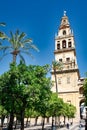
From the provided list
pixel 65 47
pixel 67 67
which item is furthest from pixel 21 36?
pixel 65 47

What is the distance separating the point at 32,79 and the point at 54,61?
42312 mm

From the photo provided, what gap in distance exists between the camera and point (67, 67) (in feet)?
247

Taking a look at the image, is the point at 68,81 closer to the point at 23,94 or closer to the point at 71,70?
the point at 71,70

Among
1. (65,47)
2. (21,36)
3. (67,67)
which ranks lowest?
(21,36)

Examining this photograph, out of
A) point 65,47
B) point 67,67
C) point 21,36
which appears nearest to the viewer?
point 21,36

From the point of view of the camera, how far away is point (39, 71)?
3034cm

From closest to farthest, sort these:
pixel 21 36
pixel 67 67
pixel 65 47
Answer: pixel 21 36 → pixel 67 67 → pixel 65 47

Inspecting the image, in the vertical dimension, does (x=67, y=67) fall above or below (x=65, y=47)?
below

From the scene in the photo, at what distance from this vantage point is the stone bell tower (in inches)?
2928

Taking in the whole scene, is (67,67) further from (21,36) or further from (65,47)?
(21,36)

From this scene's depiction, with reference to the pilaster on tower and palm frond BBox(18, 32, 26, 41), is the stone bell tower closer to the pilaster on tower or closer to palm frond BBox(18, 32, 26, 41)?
the pilaster on tower

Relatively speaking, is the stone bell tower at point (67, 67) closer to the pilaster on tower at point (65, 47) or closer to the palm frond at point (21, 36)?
the pilaster on tower at point (65, 47)

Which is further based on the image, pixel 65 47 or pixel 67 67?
pixel 65 47

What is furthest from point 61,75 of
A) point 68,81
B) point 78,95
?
point 78,95
